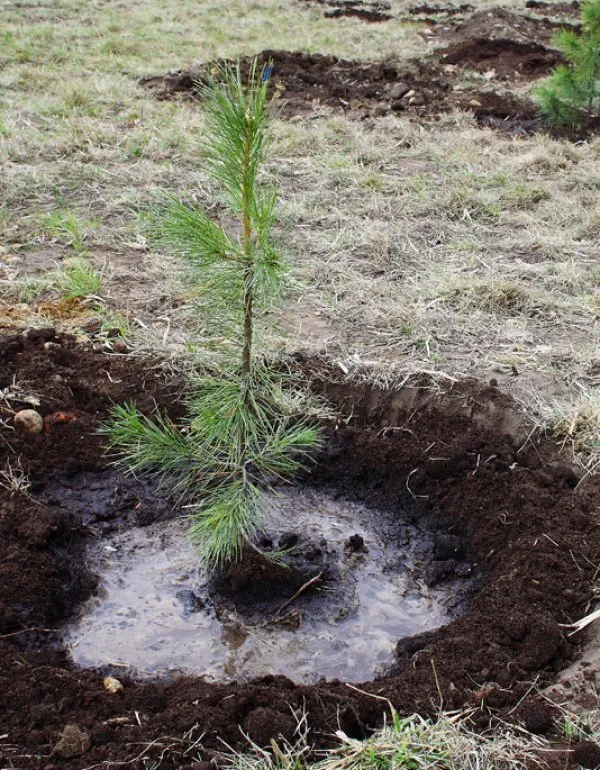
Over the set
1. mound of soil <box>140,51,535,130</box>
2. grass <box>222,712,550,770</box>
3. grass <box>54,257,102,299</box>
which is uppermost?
mound of soil <box>140,51,535,130</box>

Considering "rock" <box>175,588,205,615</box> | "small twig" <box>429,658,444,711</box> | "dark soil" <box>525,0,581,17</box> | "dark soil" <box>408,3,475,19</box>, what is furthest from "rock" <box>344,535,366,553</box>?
"dark soil" <box>525,0,581,17</box>

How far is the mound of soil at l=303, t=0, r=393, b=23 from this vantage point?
13.1m

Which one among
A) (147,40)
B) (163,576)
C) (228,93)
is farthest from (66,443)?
(147,40)

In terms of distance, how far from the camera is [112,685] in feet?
8.48

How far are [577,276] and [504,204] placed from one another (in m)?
1.25

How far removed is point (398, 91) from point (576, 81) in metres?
1.91

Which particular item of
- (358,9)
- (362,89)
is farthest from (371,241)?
(358,9)

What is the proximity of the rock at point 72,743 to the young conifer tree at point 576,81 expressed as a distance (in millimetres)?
7016

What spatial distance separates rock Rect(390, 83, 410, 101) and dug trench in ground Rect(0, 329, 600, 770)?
558cm

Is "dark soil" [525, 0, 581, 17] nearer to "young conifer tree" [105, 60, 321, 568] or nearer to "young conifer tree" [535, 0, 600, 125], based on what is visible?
"young conifer tree" [535, 0, 600, 125]

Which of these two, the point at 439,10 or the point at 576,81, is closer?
the point at 576,81

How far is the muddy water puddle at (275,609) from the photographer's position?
2.97 meters

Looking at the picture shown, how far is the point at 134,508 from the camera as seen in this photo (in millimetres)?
3660

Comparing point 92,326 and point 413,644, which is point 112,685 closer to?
point 413,644
